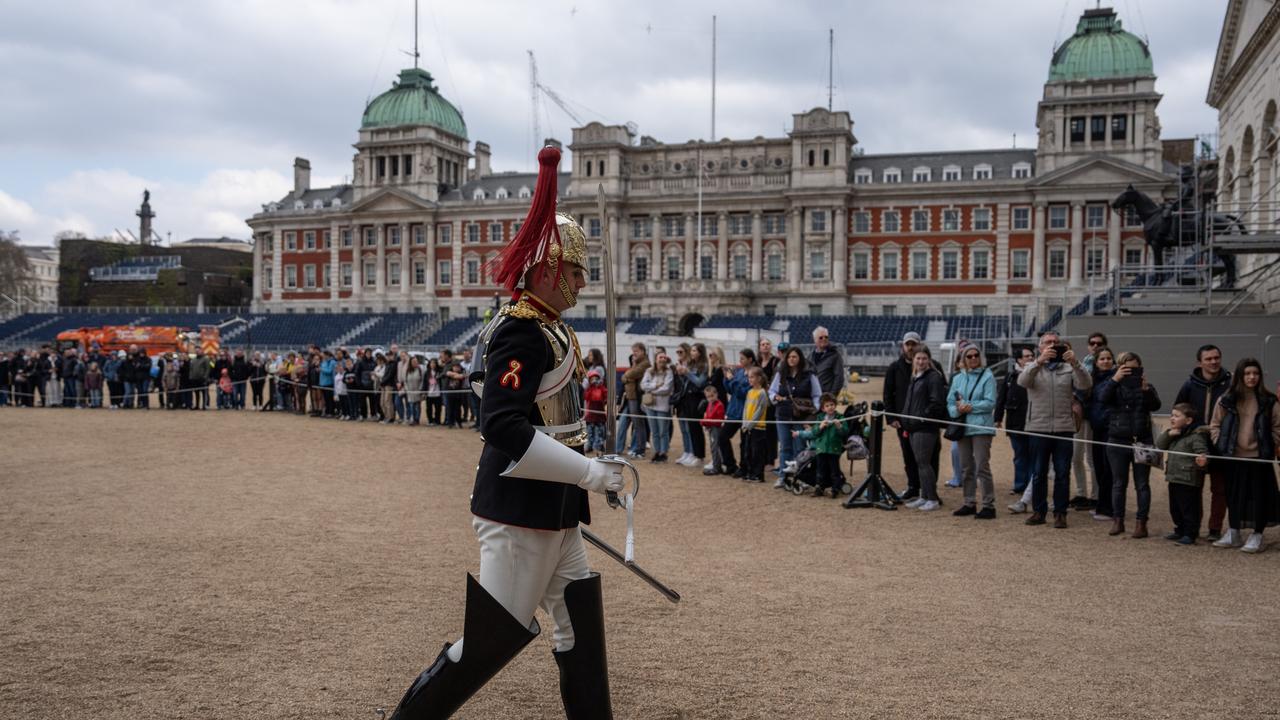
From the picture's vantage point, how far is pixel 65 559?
766cm

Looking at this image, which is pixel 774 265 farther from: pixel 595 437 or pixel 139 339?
pixel 595 437

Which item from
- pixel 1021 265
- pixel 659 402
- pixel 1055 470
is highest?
pixel 1021 265

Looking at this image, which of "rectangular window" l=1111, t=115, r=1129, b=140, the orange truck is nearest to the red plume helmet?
the orange truck

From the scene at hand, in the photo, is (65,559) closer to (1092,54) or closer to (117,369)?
(117,369)

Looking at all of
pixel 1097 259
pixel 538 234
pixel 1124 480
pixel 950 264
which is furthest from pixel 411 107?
pixel 538 234

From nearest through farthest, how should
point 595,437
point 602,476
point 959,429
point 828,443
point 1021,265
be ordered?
point 602,476 < point 959,429 < point 828,443 < point 595,437 < point 1021,265

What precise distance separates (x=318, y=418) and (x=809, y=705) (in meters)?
19.9

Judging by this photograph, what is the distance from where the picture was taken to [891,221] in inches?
2325

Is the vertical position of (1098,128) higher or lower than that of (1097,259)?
higher

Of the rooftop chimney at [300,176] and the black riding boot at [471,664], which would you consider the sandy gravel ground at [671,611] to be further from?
the rooftop chimney at [300,176]

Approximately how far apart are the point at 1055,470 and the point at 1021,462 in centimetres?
133

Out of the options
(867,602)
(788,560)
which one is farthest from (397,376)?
(867,602)

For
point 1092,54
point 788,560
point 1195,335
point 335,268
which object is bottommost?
point 788,560

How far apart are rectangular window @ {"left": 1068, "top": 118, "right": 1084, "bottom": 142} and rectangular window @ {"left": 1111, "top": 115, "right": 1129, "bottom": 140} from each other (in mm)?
1599
